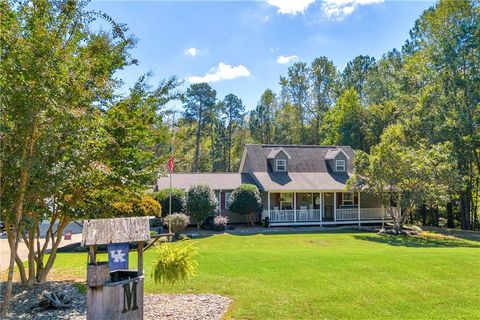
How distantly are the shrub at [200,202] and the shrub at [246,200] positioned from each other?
162 cm

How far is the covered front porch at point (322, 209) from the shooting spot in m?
24.0

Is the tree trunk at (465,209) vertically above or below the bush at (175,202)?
below

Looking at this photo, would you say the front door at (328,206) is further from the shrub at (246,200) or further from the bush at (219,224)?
the bush at (219,224)

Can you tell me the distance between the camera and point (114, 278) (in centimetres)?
623

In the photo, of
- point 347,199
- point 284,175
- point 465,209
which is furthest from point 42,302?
point 465,209

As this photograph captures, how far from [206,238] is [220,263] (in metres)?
7.92

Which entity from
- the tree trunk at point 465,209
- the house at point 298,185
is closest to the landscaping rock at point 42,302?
the house at point 298,185

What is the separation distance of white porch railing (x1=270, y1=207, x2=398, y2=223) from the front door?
41.5 inches

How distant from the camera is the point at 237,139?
5366 cm

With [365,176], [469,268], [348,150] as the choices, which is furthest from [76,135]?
[348,150]

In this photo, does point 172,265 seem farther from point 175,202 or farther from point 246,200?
point 246,200

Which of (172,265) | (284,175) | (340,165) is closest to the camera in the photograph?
(172,265)

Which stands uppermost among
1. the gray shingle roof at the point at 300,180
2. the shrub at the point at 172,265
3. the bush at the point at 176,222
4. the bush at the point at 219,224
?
the gray shingle roof at the point at 300,180

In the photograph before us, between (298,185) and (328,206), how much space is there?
3667 millimetres
